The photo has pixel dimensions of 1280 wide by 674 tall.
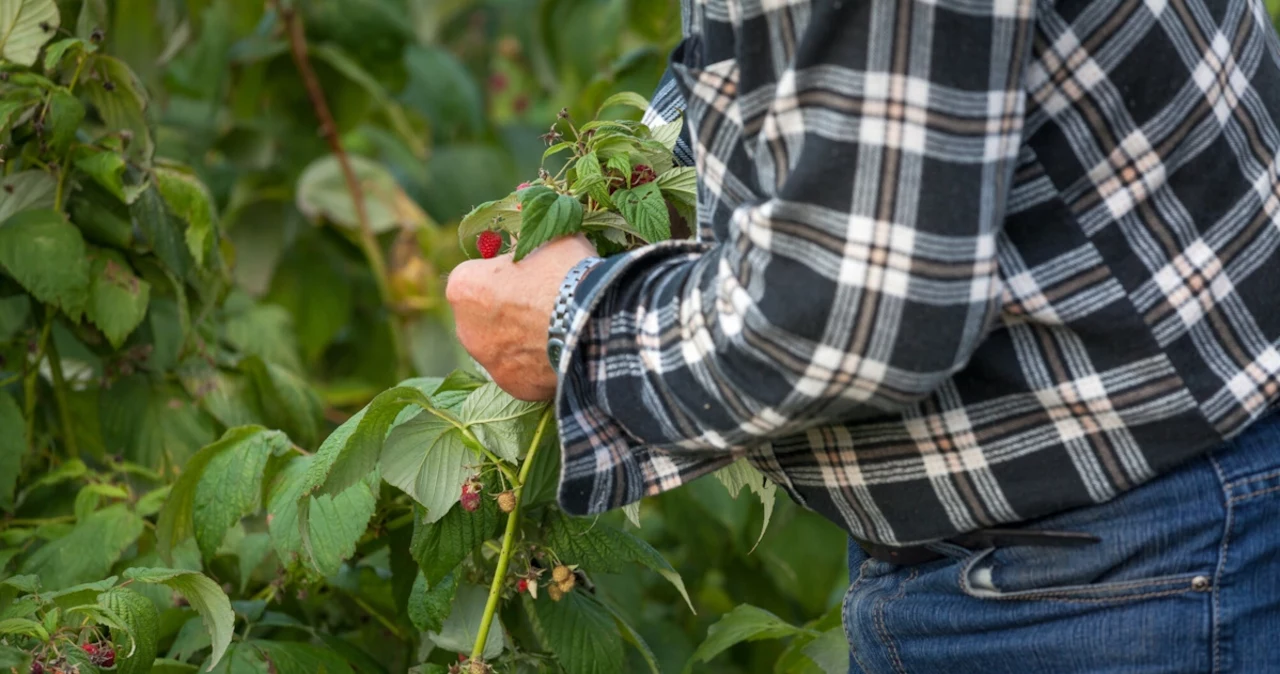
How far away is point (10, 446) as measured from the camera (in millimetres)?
1211

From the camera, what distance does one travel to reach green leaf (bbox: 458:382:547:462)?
0.90 metres

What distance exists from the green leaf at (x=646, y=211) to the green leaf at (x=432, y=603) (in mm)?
313

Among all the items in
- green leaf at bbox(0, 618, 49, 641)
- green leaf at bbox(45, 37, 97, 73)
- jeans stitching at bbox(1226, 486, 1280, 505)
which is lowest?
green leaf at bbox(0, 618, 49, 641)

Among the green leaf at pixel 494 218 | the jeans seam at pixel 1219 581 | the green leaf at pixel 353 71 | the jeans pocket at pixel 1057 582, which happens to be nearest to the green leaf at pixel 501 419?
the green leaf at pixel 494 218

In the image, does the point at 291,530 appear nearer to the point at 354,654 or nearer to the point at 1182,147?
the point at 354,654

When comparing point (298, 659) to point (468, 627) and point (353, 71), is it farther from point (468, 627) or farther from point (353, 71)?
point (353, 71)

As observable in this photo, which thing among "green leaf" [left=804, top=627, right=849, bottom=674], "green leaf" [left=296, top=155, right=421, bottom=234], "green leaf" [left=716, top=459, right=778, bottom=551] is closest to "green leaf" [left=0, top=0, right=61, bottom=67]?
"green leaf" [left=716, top=459, right=778, bottom=551]

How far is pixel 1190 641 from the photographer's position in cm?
69

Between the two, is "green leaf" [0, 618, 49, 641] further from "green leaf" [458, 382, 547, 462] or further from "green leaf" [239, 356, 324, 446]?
"green leaf" [239, 356, 324, 446]

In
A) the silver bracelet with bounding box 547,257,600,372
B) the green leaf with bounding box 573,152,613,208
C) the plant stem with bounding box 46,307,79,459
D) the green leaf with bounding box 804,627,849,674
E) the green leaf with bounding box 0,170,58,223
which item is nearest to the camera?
the silver bracelet with bounding box 547,257,600,372

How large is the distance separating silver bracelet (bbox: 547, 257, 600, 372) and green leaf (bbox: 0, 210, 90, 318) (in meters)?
0.63

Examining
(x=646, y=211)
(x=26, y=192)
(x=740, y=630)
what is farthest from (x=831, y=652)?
(x=26, y=192)

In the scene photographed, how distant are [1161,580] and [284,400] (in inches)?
38.4

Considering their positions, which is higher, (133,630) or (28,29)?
(28,29)
